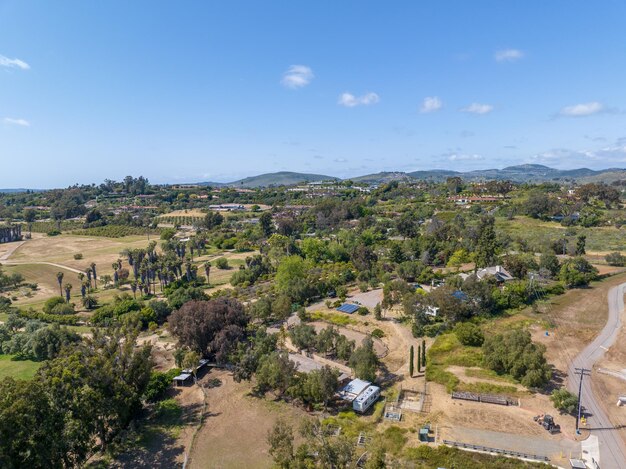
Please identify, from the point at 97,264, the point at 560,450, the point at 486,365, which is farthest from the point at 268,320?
the point at 97,264

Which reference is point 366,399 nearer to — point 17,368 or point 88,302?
point 17,368

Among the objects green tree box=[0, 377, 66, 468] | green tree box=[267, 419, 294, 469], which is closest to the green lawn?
green tree box=[0, 377, 66, 468]

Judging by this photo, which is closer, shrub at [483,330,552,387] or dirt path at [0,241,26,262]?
shrub at [483,330,552,387]

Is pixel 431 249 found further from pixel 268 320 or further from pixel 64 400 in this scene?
pixel 64 400

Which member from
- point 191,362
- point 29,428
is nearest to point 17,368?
point 191,362

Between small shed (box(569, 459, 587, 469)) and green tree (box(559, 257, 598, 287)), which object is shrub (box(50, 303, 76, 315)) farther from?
green tree (box(559, 257, 598, 287))

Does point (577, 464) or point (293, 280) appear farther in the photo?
point (293, 280)

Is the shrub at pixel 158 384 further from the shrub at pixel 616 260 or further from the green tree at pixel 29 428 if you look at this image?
the shrub at pixel 616 260
